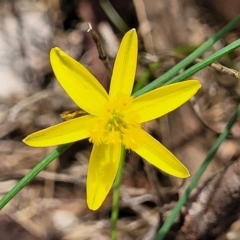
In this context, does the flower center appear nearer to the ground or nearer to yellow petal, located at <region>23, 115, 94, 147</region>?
yellow petal, located at <region>23, 115, 94, 147</region>

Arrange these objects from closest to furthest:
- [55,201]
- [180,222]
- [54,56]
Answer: [54,56] < [180,222] < [55,201]

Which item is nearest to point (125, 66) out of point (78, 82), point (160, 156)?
point (78, 82)

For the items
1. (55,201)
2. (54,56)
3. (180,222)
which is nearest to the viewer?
(54,56)

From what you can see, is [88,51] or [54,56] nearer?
[54,56]

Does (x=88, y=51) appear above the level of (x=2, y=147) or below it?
above

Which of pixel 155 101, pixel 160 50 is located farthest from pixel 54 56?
pixel 160 50

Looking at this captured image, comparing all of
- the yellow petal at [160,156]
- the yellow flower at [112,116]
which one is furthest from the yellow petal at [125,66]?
the yellow petal at [160,156]

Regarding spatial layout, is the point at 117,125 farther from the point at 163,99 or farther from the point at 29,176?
the point at 29,176

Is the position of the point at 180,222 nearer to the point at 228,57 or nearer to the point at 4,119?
the point at 228,57
